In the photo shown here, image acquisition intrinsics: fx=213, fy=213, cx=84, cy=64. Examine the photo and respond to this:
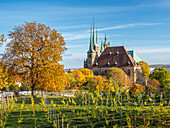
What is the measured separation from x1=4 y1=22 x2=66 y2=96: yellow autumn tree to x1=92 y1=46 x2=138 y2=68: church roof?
5085cm

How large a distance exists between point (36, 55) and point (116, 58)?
178ft

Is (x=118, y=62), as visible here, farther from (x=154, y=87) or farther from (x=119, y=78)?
(x=154, y=87)

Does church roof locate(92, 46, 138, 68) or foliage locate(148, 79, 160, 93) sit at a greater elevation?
church roof locate(92, 46, 138, 68)

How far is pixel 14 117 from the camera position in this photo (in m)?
13.4

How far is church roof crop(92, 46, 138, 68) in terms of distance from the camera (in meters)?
70.1

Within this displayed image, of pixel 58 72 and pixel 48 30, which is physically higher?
pixel 48 30

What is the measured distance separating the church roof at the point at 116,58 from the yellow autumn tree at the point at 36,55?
5085cm

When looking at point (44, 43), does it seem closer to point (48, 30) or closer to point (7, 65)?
point (48, 30)

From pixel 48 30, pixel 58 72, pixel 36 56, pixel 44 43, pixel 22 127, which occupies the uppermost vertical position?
pixel 48 30

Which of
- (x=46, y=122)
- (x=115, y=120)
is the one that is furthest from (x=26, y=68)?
(x=115, y=120)

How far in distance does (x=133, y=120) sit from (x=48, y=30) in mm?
12564

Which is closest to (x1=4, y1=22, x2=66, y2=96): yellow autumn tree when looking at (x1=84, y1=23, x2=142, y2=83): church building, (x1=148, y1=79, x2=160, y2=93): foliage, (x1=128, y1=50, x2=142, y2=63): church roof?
(x1=148, y1=79, x2=160, y2=93): foliage

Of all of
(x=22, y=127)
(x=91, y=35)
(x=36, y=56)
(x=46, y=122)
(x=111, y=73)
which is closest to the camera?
(x=22, y=127)

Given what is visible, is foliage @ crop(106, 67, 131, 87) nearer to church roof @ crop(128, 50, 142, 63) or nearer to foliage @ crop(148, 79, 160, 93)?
foliage @ crop(148, 79, 160, 93)
